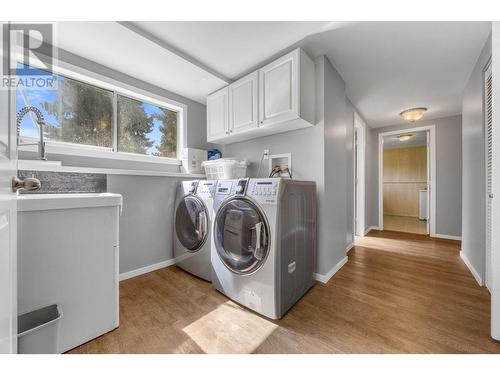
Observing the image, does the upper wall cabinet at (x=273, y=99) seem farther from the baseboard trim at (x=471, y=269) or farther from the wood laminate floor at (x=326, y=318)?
the baseboard trim at (x=471, y=269)

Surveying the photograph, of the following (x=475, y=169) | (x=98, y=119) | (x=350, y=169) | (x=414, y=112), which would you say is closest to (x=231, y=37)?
(x=98, y=119)

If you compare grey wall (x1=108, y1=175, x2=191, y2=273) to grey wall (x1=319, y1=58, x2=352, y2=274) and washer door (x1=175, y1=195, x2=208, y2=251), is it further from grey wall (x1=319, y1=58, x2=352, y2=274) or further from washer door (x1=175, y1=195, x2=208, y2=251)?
grey wall (x1=319, y1=58, x2=352, y2=274)

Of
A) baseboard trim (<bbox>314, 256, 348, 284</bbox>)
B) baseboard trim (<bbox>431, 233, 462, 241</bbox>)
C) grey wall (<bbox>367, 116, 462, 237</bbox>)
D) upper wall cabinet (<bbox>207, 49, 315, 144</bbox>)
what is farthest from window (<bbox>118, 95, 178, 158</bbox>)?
baseboard trim (<bbox>431, 233, 462, 241</bbox>)

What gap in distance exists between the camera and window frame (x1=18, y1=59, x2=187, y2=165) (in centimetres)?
174

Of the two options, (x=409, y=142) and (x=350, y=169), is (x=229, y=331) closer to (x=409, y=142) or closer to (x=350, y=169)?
(x=350, y=169)

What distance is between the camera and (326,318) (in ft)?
4.55

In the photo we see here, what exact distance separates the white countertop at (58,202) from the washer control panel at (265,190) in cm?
90

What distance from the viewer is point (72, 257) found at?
111cm

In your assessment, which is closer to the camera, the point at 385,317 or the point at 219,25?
the point at 385,317

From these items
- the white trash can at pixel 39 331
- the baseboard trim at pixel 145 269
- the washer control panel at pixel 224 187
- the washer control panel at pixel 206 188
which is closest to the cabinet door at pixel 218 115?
the washer control panel at pixel 206 188

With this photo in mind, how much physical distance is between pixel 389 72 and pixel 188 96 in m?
2.46

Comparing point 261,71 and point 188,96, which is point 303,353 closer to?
point 261,71

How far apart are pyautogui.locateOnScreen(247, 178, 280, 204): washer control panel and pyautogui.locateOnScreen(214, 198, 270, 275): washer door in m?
0.08
